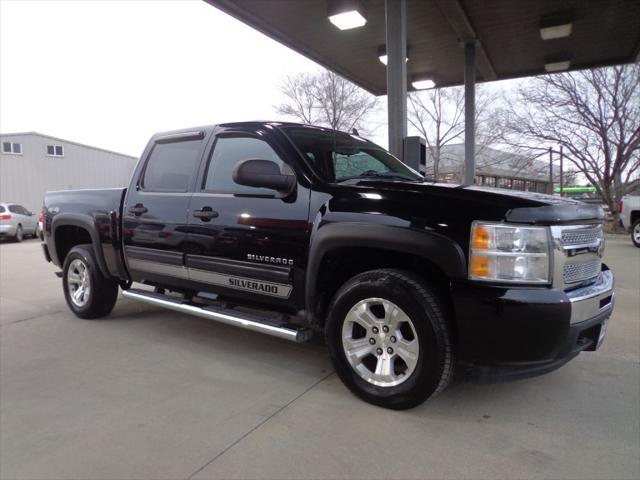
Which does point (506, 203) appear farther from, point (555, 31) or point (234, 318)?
point (555, 31)

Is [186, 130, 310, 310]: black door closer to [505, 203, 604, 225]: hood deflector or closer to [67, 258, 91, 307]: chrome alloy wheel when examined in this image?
[505, 203, 604, 225]: hood deflector

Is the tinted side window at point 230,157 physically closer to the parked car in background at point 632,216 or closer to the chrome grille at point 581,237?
the chrome grille at point 581,237

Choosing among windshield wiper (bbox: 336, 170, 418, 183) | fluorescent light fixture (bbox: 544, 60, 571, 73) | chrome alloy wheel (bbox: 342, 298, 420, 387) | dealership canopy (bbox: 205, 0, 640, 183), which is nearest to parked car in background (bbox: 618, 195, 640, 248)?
dealership canopy (bbox: 205, 0, 640, 183)

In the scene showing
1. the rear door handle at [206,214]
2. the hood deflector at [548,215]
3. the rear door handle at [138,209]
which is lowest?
the hood deflector at [548,215]

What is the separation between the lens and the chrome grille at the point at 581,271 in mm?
2602

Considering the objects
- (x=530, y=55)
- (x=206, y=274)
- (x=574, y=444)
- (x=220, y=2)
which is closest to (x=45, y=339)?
(x=206, y=274)

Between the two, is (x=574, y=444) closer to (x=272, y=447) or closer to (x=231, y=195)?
(x=272, y=447)

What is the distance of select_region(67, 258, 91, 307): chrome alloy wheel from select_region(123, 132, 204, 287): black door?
82 centimetres

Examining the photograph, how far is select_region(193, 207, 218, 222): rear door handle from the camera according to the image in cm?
369

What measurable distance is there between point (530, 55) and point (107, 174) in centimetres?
3144

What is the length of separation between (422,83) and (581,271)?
10.1 meters

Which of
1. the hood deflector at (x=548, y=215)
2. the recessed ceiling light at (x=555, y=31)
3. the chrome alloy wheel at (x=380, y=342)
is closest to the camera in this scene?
the hood deflector at (x=548, y=215)

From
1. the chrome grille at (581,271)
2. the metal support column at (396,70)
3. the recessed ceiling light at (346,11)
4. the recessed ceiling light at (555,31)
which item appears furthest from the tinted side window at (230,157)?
the recessed ceiling light at (555,31)

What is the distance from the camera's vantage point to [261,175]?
3.16m
